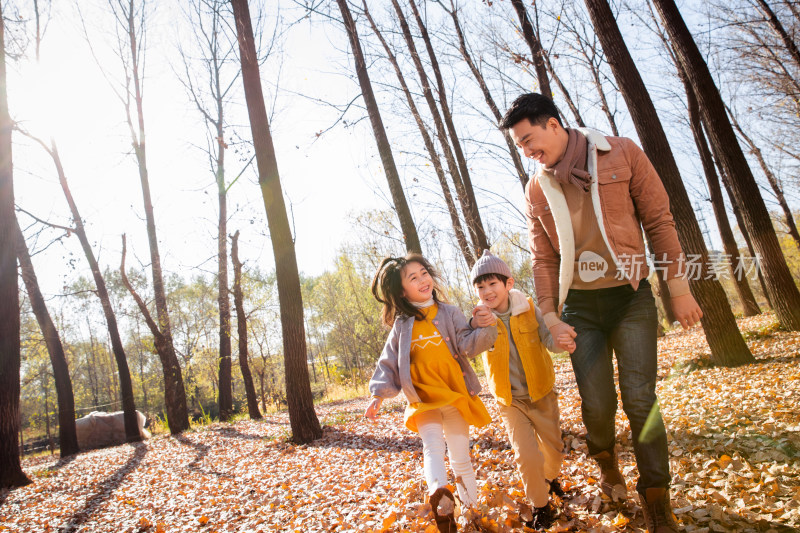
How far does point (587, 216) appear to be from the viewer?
2346mm

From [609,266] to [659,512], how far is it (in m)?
1.21

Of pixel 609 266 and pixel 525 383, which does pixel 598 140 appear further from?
pixel 525 383

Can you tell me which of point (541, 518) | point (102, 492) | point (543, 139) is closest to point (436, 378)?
point (541, 518)

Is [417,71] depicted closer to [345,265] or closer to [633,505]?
[633,505]

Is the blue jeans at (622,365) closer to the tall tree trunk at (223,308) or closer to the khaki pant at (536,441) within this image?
the khaki pant at (536,441)

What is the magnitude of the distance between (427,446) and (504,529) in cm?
60

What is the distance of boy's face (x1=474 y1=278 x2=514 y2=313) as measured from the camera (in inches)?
112

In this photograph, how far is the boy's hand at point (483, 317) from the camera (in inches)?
104

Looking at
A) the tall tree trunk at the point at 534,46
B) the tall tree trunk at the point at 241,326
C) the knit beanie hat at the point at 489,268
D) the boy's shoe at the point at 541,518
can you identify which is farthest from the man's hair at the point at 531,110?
the tall tree trunk at the point at 241,326

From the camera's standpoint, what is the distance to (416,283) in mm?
2984

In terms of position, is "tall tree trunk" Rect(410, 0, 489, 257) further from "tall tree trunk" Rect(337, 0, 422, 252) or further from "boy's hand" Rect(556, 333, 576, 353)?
"boy's hand" Rect(556, 333, 576, 353)

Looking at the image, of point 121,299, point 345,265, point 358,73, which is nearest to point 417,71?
point 358,73

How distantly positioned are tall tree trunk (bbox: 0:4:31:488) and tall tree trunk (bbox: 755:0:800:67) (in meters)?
18.3

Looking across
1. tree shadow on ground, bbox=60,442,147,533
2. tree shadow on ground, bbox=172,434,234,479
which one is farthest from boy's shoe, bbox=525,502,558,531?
tree shadow on ground, bbox=60,442,147,533
